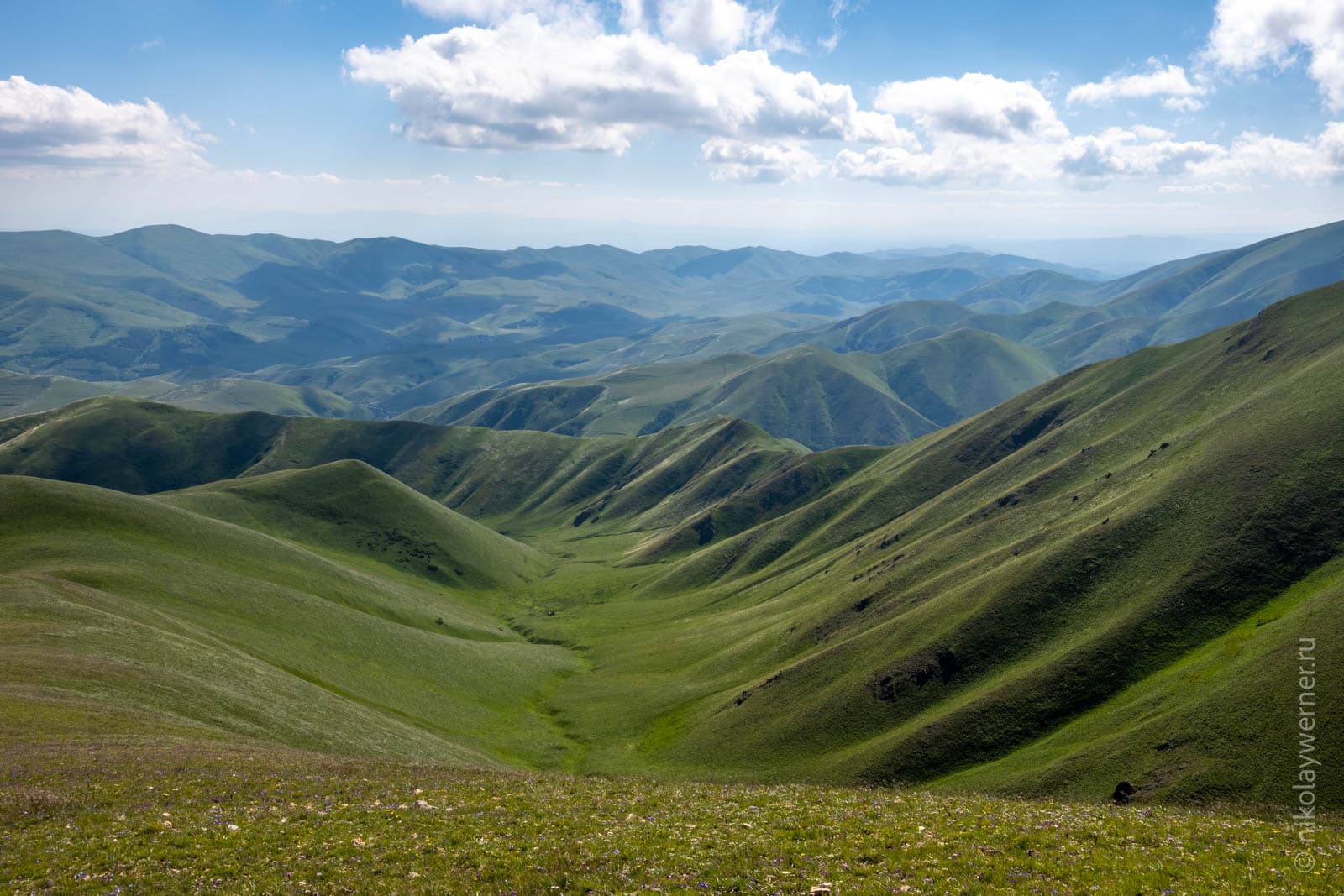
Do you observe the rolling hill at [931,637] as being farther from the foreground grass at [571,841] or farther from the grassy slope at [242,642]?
the foreground grass at [571,841]

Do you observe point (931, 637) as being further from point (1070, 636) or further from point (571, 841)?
point (571, 841)

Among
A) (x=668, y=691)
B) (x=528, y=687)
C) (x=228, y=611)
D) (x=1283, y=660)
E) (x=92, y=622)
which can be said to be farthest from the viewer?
(x=528, y=687)

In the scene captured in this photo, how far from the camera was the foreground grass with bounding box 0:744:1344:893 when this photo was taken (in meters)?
28.0

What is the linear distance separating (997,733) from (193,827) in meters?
80.3

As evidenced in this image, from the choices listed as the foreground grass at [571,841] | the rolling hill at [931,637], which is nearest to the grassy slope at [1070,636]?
the rolling hill at [931,637]

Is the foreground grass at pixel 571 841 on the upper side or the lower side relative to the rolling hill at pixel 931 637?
upper

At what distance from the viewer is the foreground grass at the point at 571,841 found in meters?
28.0

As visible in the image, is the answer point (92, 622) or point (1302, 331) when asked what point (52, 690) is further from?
point (1302, 331)

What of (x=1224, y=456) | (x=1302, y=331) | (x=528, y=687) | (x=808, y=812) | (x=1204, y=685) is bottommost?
(x=528, y=687)

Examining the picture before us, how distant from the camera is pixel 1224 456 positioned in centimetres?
12019

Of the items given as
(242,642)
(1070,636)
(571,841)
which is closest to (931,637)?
(1070,636)

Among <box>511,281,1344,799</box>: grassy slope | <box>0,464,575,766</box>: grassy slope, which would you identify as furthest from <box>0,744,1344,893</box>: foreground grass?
<box>511,281,1344,799</box>: grassy slope

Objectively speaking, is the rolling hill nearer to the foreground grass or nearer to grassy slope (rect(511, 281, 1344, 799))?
grassy slope (rect(511, 281, 1344, 799))

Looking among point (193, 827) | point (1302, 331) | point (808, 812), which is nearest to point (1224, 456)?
point (1302, 331)
